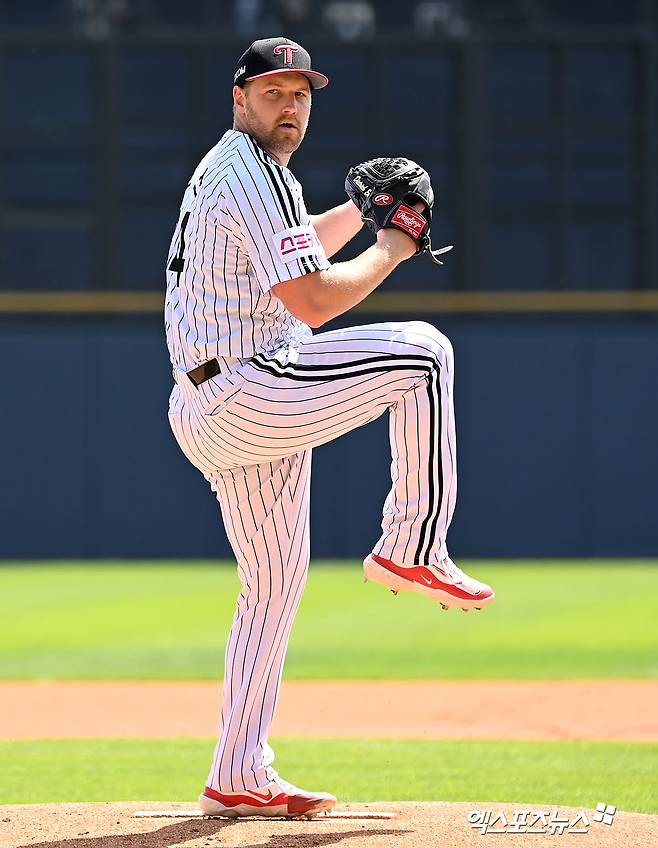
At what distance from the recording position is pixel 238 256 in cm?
329

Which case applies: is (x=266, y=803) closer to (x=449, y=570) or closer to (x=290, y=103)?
(x=449, y=570)

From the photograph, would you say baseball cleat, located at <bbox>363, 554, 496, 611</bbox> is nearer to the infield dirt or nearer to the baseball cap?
the baseball cap

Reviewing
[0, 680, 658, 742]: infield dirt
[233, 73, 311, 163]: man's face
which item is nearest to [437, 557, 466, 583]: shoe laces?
[233, 73, 311, 163]: man's face

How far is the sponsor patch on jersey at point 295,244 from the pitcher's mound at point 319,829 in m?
1.18

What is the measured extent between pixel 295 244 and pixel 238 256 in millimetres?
152

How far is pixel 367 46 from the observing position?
12.0m

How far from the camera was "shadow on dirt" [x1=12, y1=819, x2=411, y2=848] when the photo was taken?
10.8 ft

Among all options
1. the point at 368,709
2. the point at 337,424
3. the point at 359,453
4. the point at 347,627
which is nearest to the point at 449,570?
the point at 337,424

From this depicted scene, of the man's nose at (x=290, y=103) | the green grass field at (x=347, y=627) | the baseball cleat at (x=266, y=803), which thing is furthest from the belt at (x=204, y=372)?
the green grass field at (x=347, y=627)

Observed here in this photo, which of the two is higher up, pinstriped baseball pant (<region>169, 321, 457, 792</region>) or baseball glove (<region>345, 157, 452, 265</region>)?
baseball glove (<region>345, 157, 452, 265</region>)

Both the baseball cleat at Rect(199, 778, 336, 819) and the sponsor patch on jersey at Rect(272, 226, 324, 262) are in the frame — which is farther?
the baseball cleat at Rect(199, 778, 336, 819)

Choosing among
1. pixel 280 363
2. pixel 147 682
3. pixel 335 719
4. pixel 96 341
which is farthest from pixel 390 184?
pixel 96 341

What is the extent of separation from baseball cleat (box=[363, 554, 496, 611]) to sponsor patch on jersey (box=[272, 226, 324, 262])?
0.64 metres

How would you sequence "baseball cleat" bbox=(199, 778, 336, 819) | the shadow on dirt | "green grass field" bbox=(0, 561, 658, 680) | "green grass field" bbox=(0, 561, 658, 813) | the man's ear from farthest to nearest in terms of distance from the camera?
"green grass field" bbox=(0, 561, 658, 680) < "green grass field" bbox=(0, 561, 658, 813) < "baseball cleat" bbox=(199, 778, 336, 819) < the man's ear < the shadow on dirt
